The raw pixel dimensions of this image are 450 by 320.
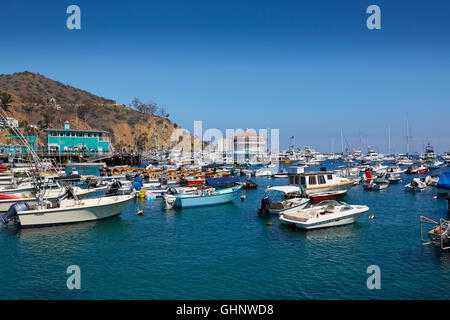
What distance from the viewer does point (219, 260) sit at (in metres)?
21.8

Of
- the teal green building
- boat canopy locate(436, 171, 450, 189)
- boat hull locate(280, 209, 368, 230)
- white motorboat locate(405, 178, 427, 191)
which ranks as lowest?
boat hull locate(280, 209, 368, 230)

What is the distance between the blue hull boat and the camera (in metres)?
38.4

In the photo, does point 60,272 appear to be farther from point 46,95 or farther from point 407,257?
point 46,95

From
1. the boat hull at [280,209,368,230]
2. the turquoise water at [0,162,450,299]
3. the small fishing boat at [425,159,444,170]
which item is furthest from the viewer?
the small fishing boat at [425,159,444,170]

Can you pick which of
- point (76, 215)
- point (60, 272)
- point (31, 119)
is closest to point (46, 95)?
point (31, 119)

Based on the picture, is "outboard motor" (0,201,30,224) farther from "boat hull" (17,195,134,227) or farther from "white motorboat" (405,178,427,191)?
"white motorboat" (405,178,427,191)

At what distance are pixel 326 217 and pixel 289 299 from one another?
1326 centimetres

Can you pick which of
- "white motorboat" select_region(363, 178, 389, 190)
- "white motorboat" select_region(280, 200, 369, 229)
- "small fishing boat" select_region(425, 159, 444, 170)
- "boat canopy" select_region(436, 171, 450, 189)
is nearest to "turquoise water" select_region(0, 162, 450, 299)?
"white motorboat" select_region(280, 200, 369, 229)

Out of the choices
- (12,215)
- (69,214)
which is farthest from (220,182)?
(12,215)

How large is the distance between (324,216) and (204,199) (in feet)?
51.4

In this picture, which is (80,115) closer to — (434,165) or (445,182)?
(434,165)

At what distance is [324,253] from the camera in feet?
74.2

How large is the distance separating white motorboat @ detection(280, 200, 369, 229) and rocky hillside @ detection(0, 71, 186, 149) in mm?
124800

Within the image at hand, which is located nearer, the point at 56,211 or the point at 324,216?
the point at 324,216
